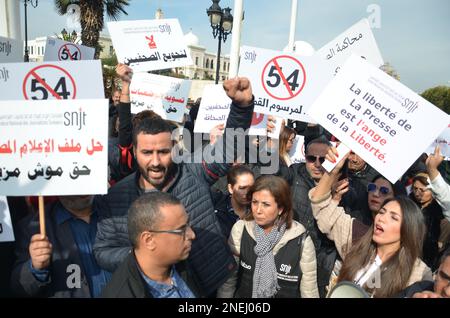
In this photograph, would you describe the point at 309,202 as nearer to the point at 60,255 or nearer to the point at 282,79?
the point at 282,79

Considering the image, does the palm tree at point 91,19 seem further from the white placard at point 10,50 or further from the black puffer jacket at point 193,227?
the black puffer jacket at point 193,227

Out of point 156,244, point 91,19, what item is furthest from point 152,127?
point 91,19

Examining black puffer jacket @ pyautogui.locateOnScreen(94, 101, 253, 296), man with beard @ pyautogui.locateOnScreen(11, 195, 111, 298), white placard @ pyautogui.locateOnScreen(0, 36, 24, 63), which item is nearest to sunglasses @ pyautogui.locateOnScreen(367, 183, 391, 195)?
black puffer jacket @ pyautogui.locateOnScreen(94, 101, 253, 296)

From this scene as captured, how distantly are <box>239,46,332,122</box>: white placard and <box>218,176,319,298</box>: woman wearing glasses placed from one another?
4.15 feet

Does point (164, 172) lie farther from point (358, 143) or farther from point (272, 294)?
point (358, 143)

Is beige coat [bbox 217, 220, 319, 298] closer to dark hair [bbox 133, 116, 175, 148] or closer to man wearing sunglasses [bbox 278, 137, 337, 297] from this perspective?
man wearing sunglasses [bbox 278, 137, 337, 297]

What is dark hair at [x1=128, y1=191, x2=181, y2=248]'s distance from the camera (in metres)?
1.89

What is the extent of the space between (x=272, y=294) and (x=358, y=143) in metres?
1.19

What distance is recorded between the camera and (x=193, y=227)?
2.33 m

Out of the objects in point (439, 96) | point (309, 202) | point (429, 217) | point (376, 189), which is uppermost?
point (376, 189)

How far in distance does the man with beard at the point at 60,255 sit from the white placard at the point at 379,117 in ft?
5.72

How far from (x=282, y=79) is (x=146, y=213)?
2.35 metres

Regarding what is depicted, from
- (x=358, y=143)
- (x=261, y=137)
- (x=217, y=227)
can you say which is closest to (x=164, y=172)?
(x=217, y=227)

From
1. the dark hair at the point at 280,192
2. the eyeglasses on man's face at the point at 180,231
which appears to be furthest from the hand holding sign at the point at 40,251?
the dark hair at the point at 280,192
